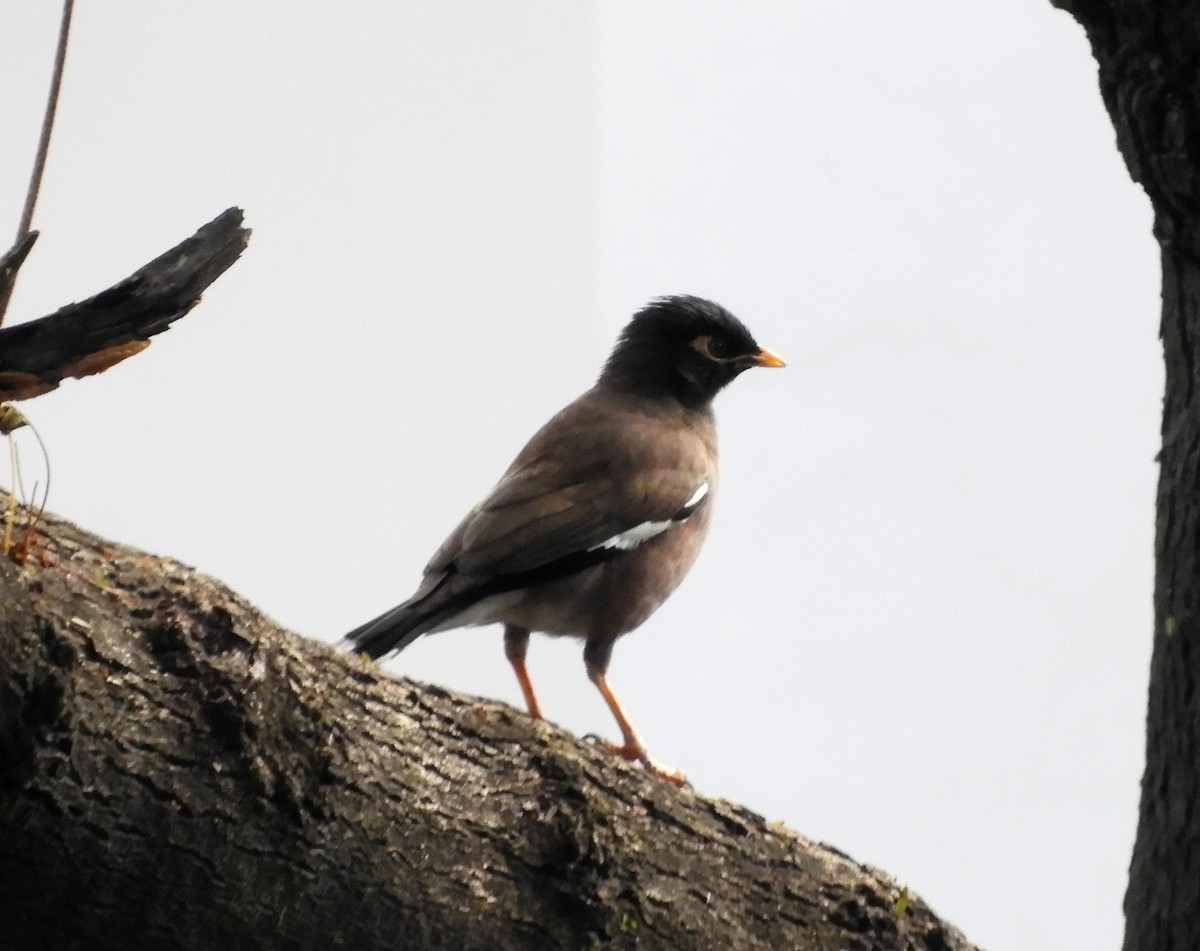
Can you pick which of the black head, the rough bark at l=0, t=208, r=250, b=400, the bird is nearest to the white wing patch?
the bird

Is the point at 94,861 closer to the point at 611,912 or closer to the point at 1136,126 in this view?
the point at 611,912

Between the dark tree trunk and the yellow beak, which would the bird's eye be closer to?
the yellow beak

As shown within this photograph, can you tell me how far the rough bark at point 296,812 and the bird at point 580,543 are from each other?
1.39m

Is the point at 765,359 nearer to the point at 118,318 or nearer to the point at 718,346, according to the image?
the point at 718,346

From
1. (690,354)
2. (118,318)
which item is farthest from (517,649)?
(118,318)

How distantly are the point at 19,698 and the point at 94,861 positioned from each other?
0.79 feet

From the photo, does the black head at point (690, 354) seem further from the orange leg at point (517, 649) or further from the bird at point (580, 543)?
the orange leg at point (517, 649)

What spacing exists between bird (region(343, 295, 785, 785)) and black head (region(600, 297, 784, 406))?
328 millimetres

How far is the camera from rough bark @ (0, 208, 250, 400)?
2.21 metres

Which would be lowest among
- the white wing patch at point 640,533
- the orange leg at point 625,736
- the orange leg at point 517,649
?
the orange leg at point 625,736

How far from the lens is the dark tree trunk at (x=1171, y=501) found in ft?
7.41

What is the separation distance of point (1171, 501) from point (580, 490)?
106 inches

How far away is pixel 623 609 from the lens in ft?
16.3

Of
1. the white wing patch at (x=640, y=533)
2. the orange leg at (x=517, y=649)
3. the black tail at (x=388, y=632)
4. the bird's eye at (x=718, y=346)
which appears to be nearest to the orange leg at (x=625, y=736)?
the orange leg at (x=517, y=649)
